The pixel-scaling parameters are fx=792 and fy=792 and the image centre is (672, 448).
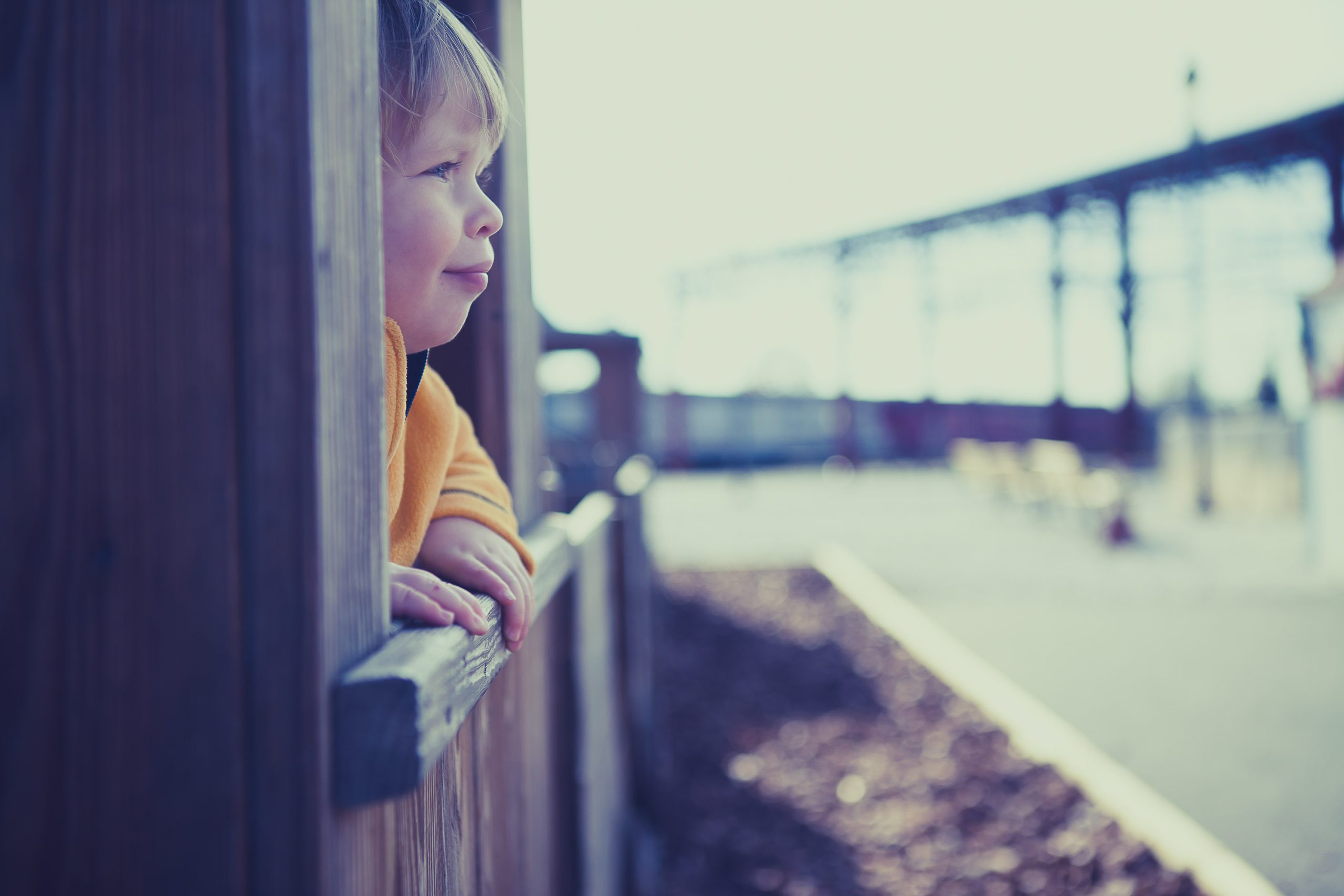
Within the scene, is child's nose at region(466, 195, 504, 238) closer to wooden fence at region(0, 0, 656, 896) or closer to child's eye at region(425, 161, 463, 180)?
child's eye at region(425, 161, 463, 180)

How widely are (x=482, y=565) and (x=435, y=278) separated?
0.37 meters

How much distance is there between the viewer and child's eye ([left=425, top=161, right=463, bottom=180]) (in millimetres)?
959

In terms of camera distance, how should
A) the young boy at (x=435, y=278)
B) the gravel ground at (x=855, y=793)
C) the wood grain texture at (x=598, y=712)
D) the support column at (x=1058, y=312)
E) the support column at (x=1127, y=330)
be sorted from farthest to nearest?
1. the support column at (x=1058, y=312)
2. the support column at (x=1127, y=330)
3. the gravel ground at (x=855, y=793)
4. the wood grain texture at (x=598, y=712)
5. the young boy at (x=435, y=278)

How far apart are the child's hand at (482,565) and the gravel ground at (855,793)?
2046 mm

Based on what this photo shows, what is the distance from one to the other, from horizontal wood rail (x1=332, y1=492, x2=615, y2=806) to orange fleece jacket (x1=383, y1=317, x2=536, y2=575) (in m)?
0.24

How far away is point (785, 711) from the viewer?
4043mm

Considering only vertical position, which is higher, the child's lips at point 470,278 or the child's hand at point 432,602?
the child's lips at point 470,278

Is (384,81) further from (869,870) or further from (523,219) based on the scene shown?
(869,870)

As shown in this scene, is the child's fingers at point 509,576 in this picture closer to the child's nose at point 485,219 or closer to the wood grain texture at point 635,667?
the child's nose at point 485,219

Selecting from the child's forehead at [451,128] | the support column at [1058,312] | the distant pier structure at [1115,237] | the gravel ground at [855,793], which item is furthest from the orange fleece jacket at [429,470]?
the support column at [1058,312]

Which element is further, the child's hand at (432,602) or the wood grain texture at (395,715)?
the child's hand at (432,602)

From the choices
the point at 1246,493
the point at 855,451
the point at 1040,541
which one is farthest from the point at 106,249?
the point at 855,451

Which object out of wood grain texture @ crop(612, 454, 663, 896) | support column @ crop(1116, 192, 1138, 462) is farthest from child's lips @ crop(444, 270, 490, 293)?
support column @ crop(1116, 192, 1138, 462)

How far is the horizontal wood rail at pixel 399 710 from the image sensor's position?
56 cm
